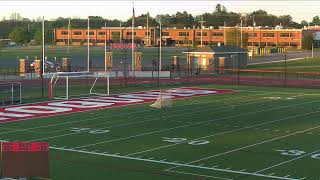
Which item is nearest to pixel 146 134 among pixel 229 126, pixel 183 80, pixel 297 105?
pixel 229 126

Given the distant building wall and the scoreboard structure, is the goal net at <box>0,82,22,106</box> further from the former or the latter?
the distant building wall

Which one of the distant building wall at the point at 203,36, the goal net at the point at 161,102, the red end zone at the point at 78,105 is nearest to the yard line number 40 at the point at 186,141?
the red end zone at the point at 78,105

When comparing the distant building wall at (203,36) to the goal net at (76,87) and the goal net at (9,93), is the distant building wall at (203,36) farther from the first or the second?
the goal net at (9,93)

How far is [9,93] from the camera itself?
34.8m

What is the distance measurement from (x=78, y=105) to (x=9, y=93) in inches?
238

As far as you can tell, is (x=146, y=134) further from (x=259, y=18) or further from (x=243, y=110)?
(x=259, y=18)

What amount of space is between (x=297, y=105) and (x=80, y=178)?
18512mm

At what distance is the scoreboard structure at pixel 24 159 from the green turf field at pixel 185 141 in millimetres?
1120

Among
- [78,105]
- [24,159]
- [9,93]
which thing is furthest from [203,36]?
[24,159]

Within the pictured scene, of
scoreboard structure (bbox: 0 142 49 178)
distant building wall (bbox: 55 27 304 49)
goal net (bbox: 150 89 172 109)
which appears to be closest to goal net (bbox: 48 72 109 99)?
goal net (bbox: 150 89 172 109)

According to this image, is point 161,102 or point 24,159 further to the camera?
point 161,102

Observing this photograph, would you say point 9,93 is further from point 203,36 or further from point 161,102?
point 203,36

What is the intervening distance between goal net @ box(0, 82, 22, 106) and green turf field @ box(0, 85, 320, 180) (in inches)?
218

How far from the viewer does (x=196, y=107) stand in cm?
2983
